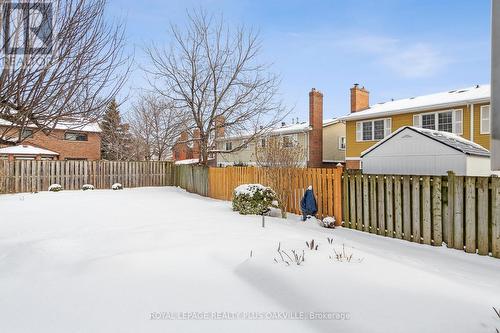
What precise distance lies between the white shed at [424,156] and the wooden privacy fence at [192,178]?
8.66 m

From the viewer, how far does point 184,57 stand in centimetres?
1630

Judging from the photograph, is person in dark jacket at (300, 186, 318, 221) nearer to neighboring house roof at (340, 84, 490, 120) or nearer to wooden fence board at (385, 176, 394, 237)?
wooden fence board at (385, 176, 394, 237)

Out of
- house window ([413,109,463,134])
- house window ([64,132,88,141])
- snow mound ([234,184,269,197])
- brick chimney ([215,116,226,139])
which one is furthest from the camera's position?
house window ([64,132,88,141])

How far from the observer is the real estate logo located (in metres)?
3.45

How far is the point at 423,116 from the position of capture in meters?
19.0

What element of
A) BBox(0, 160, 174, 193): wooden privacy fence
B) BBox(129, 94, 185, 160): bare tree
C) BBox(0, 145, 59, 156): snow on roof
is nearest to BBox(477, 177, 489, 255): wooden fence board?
BBox(0, 160, 174, 193): wooden privacy fence

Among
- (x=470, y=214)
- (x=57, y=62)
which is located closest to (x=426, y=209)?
(x=470, y=214)

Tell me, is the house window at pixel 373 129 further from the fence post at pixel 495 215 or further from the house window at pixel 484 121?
the fence post at pixel 495 215

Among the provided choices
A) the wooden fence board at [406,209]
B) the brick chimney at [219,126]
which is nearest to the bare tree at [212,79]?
the brick chimney at [219,126]

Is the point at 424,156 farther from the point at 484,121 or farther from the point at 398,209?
the point at 484,121

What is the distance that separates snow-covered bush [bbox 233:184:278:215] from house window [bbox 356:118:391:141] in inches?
568

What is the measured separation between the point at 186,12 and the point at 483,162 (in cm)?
1516

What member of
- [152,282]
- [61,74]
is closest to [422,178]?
[152,282]

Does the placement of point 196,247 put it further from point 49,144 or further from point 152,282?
point 49,144
